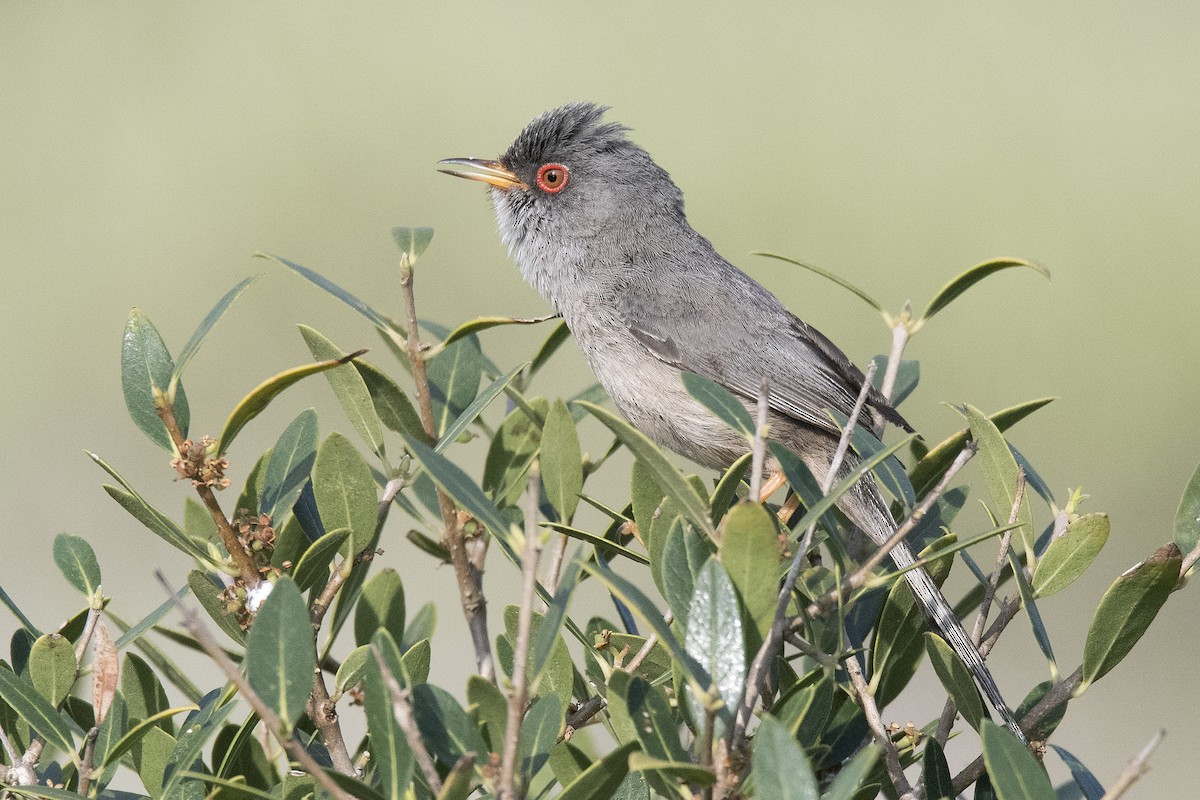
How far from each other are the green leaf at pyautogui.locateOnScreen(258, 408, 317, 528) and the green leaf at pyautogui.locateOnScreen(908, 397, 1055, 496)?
4.19 feet

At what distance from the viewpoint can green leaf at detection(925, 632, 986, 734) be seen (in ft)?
6.60

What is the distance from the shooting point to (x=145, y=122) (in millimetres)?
11398

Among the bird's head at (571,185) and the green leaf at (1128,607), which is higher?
the bird's head at (571,185)

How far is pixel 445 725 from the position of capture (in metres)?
1.71

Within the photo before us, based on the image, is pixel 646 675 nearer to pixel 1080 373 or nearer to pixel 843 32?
A: pixel 1080 373

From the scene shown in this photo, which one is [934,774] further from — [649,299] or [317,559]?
[649,299]

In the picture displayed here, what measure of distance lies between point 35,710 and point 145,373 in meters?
0.61

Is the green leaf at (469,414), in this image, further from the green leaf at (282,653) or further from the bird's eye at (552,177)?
the bird's eye at (552,177)

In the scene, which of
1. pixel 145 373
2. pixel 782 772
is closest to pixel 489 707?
pixel 782 772

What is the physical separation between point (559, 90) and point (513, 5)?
7.38 feet

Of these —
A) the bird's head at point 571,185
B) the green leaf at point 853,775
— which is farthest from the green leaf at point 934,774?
the bird's head at point 571,185

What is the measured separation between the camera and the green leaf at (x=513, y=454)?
2.67 m

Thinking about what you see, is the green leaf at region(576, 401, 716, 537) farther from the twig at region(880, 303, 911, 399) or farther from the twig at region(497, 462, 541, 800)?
the twig at region(880, 303, 911, 399)

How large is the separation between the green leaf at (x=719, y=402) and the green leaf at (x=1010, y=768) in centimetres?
64
